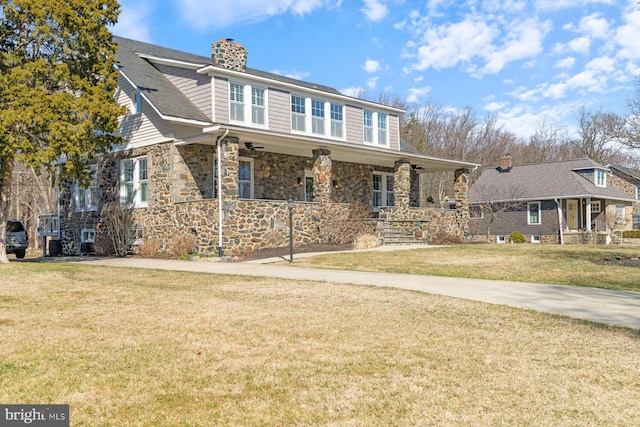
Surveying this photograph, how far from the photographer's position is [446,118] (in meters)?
50.2

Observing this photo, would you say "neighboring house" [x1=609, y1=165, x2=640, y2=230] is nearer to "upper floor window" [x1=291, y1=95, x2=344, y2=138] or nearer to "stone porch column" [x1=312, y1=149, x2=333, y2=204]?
"upper floor window" [x1=291, y1=95, x2=344, y2=138]

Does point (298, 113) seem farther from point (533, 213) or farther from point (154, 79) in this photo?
point (533, 213)

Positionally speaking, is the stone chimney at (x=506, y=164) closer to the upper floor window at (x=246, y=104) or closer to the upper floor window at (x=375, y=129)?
the upper floor window at (x=375, y=129)

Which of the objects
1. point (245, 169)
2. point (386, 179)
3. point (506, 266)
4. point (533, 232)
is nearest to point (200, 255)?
point (245, 169)

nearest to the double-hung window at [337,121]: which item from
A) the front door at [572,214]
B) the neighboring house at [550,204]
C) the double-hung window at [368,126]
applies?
the double-hung window at [368,126]

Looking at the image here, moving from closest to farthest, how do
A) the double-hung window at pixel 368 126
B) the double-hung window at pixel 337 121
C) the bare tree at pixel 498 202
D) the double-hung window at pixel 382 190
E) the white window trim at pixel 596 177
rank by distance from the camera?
the double-hung window at pixel 337 121 → the double-hung window at pixel 368 126 → the double-hung window at pixel 382 190 → the bare tree at pixel 498 202 → the white window trim at pixel 596 177

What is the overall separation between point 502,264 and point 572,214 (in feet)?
73.5

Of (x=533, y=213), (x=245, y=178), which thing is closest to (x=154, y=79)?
(x=245, y=178)

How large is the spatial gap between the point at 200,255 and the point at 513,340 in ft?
42.4

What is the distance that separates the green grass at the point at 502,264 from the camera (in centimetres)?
1129

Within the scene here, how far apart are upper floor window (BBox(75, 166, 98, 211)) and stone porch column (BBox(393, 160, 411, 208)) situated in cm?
1234

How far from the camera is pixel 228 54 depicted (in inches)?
832

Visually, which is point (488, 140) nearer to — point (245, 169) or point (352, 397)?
point (245, 169)

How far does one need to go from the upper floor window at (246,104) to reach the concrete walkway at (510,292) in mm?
8066
